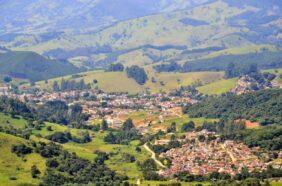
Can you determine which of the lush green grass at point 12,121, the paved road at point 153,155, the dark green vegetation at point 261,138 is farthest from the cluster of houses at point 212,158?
the lush green grass at point 12,121

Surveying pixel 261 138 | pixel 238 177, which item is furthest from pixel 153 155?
pixel 238 177

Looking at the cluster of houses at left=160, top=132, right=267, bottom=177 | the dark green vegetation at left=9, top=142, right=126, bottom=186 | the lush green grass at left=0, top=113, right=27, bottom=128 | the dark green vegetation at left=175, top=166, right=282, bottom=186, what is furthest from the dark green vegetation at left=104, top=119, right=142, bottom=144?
the dark green vegetation at left=175, top=166, right=282, bottom=186

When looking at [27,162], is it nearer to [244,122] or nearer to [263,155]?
[263,155]

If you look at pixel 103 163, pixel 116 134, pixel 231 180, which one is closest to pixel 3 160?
pixel 103 163

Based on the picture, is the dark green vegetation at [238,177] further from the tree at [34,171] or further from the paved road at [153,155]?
the tree at [34,171]

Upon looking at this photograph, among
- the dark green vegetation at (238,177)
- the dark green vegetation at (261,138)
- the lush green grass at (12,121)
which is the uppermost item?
the lush green grass at (12,121)
